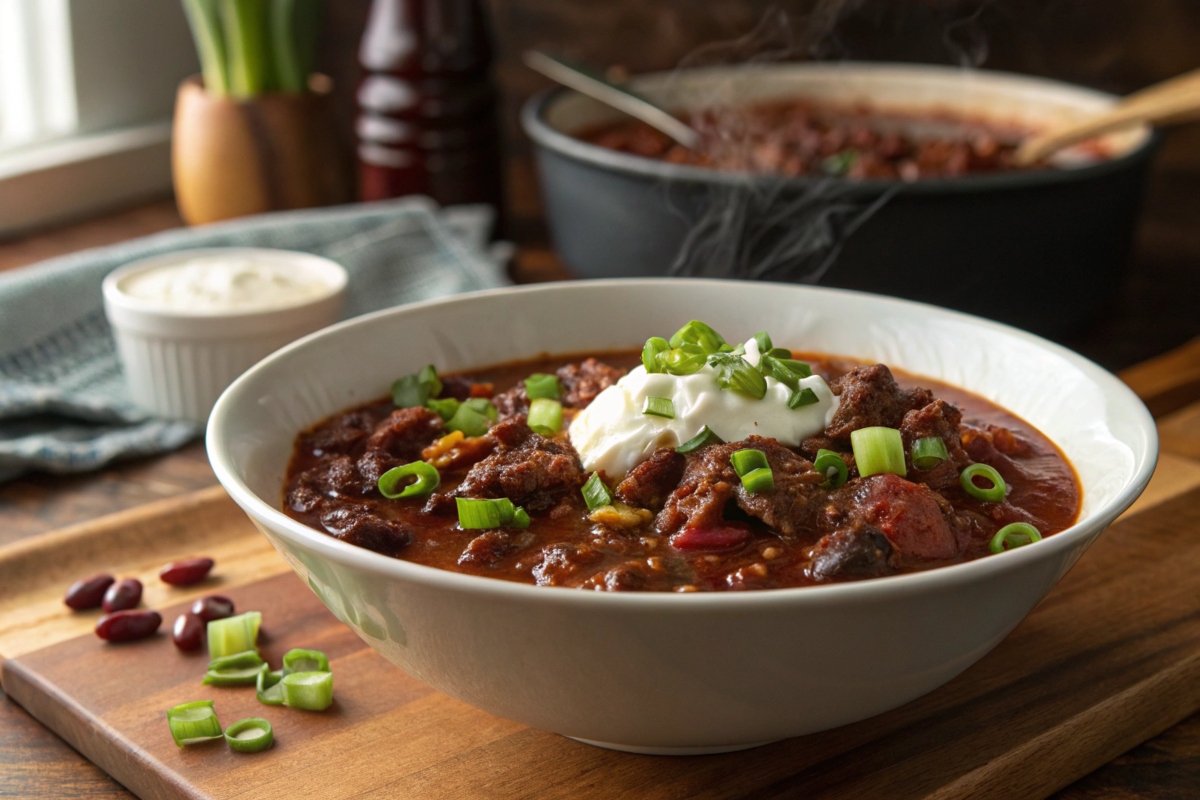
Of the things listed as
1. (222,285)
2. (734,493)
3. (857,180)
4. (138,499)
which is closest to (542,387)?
(734,493)

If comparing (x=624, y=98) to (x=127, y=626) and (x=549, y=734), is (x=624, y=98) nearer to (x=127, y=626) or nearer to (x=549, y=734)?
(x=127, y=626)

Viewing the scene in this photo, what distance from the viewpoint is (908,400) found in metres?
2.80

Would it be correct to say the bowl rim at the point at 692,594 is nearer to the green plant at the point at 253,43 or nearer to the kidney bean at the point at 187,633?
the kidney bean at the point at 187,633

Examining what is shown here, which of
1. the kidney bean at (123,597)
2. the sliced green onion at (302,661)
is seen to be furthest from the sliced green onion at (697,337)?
the kidney bean at (123,597)

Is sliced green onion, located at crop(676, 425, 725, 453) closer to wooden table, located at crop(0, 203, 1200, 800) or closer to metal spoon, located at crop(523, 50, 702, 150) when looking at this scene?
wooden table, located at crop(0, 203, 1200, 800)

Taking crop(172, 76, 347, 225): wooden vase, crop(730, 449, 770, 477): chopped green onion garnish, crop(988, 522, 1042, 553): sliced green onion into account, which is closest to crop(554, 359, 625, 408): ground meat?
crop(730, 449, 770, 477): chopped green onion garnish

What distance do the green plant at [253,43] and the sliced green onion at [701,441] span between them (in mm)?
3942

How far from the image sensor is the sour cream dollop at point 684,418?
8.70 feet

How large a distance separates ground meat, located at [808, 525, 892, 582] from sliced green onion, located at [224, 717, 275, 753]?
108 cm

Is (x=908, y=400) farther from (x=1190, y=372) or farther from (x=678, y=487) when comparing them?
(x=1190, y=372)

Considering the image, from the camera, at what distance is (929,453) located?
2598 millimetres

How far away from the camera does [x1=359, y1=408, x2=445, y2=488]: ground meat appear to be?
2.79 meters

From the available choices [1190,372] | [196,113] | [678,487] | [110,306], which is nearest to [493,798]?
[678,487]

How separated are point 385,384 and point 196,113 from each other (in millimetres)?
3153
